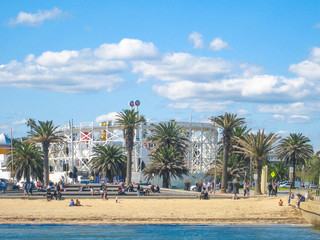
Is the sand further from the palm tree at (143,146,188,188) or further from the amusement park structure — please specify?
the amusement park structure

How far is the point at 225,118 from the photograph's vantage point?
59.5 metres

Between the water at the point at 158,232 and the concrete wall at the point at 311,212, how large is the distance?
3.50 ft

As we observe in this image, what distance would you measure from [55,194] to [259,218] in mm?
19212

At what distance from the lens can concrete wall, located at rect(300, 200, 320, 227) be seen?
35.5 meters

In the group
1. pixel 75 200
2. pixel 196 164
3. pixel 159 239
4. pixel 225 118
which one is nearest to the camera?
pixel 159 239

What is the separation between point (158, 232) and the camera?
33438 mm

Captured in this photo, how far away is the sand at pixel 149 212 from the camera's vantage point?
37625 mm

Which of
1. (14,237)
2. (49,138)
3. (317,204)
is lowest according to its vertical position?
(14,237)

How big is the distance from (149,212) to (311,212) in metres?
12.5

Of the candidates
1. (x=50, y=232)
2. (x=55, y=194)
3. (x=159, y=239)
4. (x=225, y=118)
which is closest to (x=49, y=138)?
(x=55, y=194)

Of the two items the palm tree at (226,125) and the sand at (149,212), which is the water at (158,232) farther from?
the palm tree at (226,125)

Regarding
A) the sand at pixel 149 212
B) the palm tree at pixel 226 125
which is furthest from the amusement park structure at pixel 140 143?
the sand at pixel 149 212

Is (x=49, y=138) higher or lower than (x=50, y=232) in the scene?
higher

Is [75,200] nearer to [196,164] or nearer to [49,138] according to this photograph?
[49,138]
